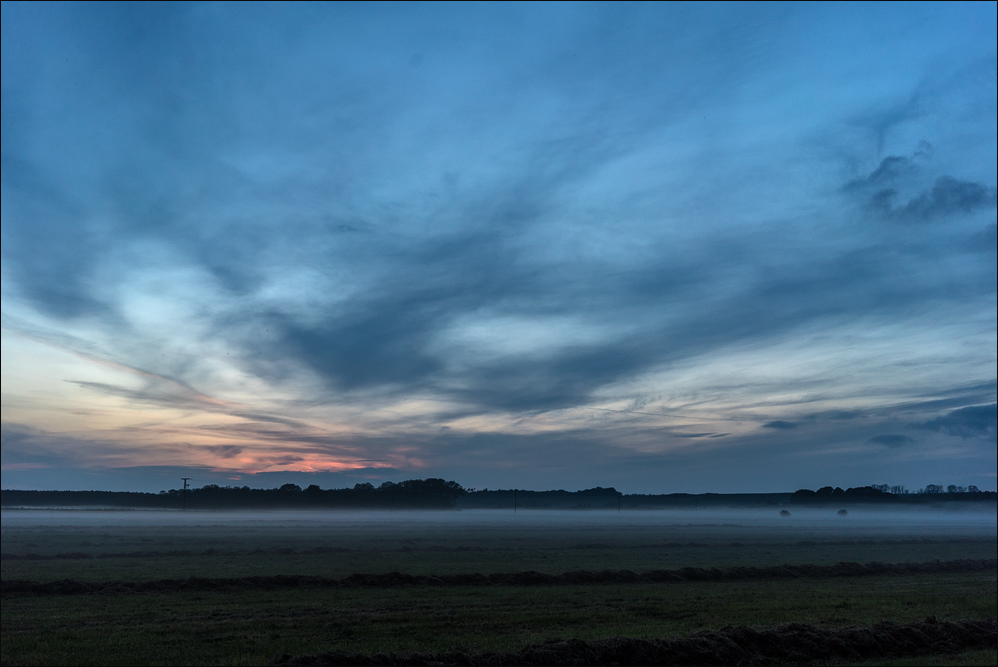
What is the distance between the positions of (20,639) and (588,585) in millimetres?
21318

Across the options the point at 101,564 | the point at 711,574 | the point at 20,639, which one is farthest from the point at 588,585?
the point at 101,564

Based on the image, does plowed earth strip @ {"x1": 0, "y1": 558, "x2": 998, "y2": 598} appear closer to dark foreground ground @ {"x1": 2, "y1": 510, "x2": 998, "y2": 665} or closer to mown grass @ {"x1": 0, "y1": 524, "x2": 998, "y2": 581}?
dark foreground ground @ {"x1": 2, "y1": 510, "x2": 998, "y2": 665}

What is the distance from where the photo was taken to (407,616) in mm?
21047

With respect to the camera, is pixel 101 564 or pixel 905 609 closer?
pixel 905 609

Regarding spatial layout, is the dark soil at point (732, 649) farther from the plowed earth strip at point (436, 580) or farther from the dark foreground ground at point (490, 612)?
the plowed earth strip at point (436, 580)

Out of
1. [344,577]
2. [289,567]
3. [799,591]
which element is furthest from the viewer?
[289,567]

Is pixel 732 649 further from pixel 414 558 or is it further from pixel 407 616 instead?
pixel 414 558

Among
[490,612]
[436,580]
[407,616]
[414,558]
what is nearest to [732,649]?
[490,612]

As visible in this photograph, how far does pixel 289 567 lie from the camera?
118ft

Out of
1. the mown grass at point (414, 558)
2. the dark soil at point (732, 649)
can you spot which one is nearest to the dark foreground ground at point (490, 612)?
the dark soil at point (732, 649)

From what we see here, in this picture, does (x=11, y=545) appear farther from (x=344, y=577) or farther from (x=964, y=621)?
(x=964, y=621)

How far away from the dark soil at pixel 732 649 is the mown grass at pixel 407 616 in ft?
4.34

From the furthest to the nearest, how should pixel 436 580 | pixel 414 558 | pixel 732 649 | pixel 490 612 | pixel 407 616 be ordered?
pixel 414 558
pixel 436 580
pixel 490 612
pixel 407 616
pixel 732 649

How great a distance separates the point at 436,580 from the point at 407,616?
8514mm
